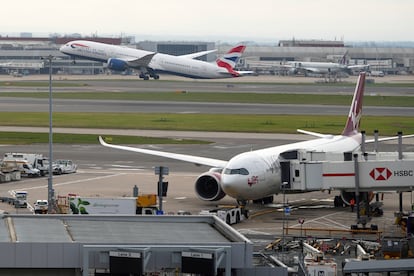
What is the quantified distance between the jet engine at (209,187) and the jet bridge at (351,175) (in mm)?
6891

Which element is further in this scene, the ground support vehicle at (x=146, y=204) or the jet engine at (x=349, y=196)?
the jet engine at (x=349, y=196)

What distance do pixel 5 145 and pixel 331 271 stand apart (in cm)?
7024

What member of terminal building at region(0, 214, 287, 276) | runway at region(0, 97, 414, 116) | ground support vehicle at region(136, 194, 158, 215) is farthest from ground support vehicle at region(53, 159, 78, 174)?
runway at region(0, 97, 414, 116)

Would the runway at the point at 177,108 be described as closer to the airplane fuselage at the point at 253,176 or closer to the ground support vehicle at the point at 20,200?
the ground support vehicle at the point at 20,200

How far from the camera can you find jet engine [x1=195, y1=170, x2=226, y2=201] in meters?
76.2

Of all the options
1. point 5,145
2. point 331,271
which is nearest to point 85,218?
point 331,271

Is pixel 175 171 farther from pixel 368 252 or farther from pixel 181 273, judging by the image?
pixel 181 273

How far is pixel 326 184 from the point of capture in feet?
229

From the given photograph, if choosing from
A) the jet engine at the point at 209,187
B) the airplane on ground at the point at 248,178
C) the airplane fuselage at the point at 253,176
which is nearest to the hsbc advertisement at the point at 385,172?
the airplane on ground at the point at 248,178

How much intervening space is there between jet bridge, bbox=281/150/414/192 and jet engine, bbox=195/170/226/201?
6891mm

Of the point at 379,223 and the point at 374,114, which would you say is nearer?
the point at 379,223

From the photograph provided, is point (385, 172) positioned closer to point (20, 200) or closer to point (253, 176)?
point (253, 176)

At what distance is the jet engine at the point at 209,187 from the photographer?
7625 centimetres

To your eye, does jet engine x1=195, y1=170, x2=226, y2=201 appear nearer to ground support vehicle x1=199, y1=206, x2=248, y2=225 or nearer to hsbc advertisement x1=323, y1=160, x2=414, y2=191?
ground support vehicle x1=199, y1=206, x2=248, y2=225
